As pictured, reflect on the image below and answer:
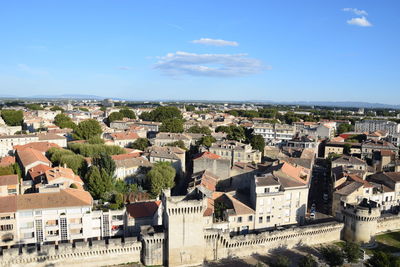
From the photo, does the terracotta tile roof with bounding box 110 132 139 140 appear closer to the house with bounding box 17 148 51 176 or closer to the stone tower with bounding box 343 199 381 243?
the house with bounding box 17 148 51 176

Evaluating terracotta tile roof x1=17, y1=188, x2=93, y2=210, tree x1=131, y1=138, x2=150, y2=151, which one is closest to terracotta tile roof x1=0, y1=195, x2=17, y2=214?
terracotta tile roof x1=17, y1=188, x2=93, y2=210

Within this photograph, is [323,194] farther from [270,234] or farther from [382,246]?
[270,234]

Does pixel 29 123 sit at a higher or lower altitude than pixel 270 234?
higher

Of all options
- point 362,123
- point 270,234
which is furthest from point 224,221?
point 362,123

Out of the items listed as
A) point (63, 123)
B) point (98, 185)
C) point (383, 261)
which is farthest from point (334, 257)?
point (63, 123)

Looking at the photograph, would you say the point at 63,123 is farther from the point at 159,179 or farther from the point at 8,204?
the point at 8,204

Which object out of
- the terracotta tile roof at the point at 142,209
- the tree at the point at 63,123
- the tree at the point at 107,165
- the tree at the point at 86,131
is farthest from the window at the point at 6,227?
the tree at the point at 63,123

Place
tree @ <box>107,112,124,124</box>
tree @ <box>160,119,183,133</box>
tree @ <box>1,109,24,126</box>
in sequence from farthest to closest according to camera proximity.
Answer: tree @ <box>107,112,124,124</box>
tree @ <box>1,109,24,126</box>
tree @ <box>160,119,183,133</box>
